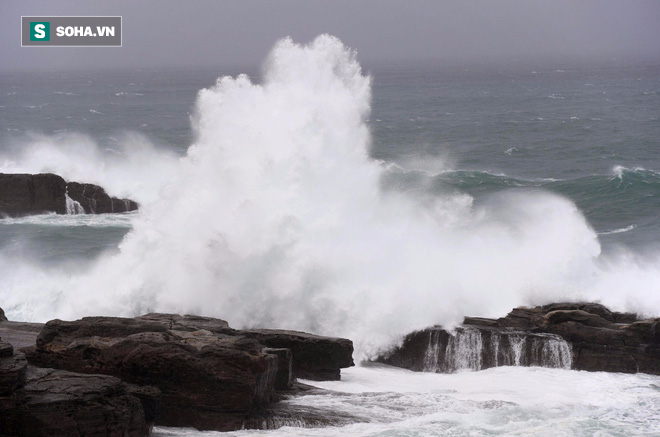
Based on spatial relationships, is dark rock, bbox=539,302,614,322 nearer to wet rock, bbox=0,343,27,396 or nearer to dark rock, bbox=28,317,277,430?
dark rock, bbox=28,317,277,430

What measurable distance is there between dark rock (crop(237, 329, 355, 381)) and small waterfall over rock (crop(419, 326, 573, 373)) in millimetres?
2197

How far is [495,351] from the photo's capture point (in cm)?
1697

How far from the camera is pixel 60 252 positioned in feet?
85.8

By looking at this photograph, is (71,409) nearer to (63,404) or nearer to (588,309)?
(63,404)

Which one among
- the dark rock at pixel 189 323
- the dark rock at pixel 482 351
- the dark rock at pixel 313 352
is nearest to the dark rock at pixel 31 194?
the dark rock at pixel 189 323

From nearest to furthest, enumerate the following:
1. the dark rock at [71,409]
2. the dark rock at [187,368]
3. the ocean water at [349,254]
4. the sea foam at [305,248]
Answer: the dark rock at [71,409], the dark rock at [187,368], the ocean water at [349,254], the sea foam at [305,248]

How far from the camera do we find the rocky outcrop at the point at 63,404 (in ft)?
37.8

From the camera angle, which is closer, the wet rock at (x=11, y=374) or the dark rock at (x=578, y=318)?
the wet rock at (x=11, y=374)

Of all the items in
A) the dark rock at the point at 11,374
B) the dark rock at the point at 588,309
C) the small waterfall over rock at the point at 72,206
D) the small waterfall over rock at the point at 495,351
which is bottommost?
the small waterfall over rock at the point at 495,351

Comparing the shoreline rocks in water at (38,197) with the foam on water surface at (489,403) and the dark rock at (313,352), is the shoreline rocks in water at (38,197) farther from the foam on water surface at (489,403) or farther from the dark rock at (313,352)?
the dark rock at (313,352)

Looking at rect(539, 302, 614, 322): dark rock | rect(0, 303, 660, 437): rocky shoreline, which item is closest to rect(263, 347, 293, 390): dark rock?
rect(0, 303, 660, 437): rocky shoreline

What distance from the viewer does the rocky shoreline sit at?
1174 centimetres

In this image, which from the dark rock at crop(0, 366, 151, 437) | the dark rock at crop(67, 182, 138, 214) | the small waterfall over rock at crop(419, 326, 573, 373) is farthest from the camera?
the dark rock at crop(67, 182, 138, 214)

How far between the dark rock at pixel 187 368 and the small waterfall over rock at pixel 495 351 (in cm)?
462
